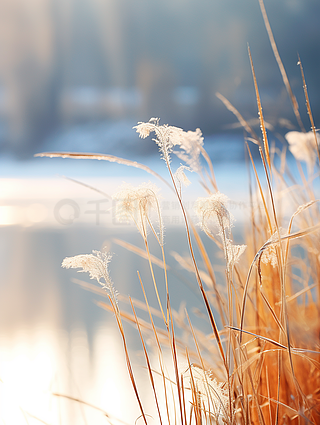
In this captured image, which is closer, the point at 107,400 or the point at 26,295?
the point at 107,400

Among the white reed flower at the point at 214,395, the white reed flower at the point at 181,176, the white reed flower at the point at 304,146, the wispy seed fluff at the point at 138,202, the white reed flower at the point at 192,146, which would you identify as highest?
the white reed flower at the point at 304,146

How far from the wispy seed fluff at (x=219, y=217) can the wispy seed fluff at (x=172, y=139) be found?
3cm

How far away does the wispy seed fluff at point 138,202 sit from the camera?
0.17 metres

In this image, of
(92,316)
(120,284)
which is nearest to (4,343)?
(92,316)

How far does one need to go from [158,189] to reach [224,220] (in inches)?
1.9

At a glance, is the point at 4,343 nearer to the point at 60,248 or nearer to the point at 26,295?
the point at 26,295

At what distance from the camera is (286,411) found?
0.77ft

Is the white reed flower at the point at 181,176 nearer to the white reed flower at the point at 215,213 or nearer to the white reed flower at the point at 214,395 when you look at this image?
the white reed flower at the point at 215,213

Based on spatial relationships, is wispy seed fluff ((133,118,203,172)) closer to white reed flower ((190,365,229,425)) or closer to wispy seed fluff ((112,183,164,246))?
wispy seed fluff ((112,183,164,246))

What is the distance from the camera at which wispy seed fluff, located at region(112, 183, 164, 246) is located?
173 millimetres

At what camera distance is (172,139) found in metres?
0.18

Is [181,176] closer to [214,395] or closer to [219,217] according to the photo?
[219,217]

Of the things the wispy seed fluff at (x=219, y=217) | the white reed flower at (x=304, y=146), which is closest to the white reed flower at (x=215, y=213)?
the wispy seed fluff at (x=219, y=217)

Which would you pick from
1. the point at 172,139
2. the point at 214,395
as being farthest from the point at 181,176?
the point at 214,395
